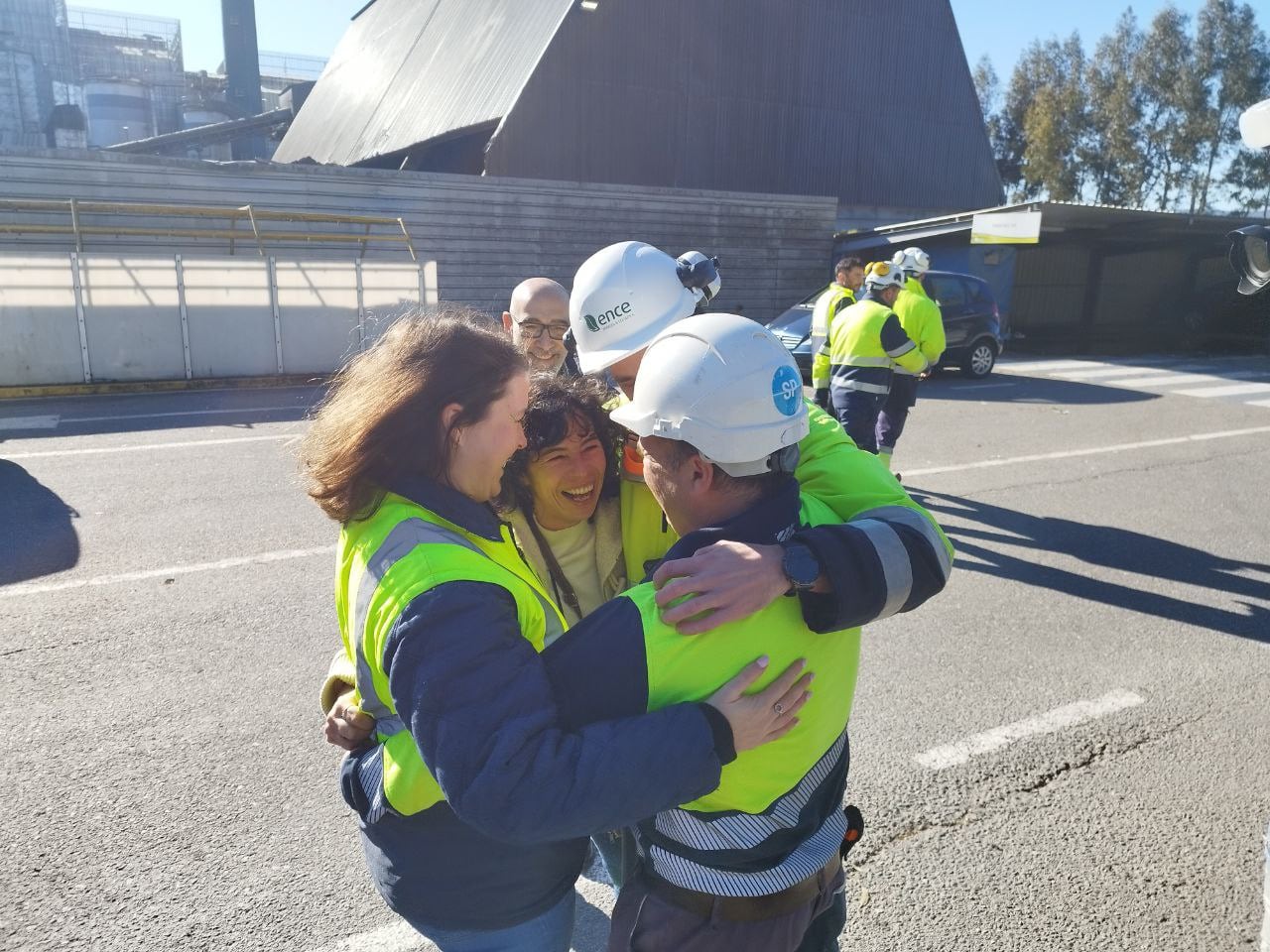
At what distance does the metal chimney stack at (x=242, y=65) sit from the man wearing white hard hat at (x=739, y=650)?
43.4 meters

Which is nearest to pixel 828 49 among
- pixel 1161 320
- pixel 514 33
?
pixel 514 33

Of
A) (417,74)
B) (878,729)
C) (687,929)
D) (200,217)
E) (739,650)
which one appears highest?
(417,74)

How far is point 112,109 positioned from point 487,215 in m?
37.9

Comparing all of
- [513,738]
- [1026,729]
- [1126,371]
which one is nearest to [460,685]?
[513,738]

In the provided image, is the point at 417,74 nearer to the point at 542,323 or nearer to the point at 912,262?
the point at 912,262

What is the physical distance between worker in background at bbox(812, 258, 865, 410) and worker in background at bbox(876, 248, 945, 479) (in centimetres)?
41

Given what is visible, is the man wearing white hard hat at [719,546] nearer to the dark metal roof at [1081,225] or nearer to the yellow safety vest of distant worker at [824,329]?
the yellow safety vest of distant worker at [824,329]

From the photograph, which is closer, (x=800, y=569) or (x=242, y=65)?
(x=800, y=569)

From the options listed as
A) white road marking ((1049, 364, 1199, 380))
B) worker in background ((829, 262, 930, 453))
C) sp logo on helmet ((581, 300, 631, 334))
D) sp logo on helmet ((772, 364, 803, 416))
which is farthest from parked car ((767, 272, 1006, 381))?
sp logo on helmet ((772, 364, 803, 416))

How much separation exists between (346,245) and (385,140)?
10901mm

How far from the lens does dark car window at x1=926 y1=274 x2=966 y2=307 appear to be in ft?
48.2

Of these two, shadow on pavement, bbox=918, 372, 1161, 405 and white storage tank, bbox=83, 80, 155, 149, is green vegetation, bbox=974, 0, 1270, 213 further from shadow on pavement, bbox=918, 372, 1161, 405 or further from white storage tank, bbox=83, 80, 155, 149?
white storage tank, bbox=83, 80, 155, 149

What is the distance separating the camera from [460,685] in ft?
3.94

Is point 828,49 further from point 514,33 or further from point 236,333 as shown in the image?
point 236,333
